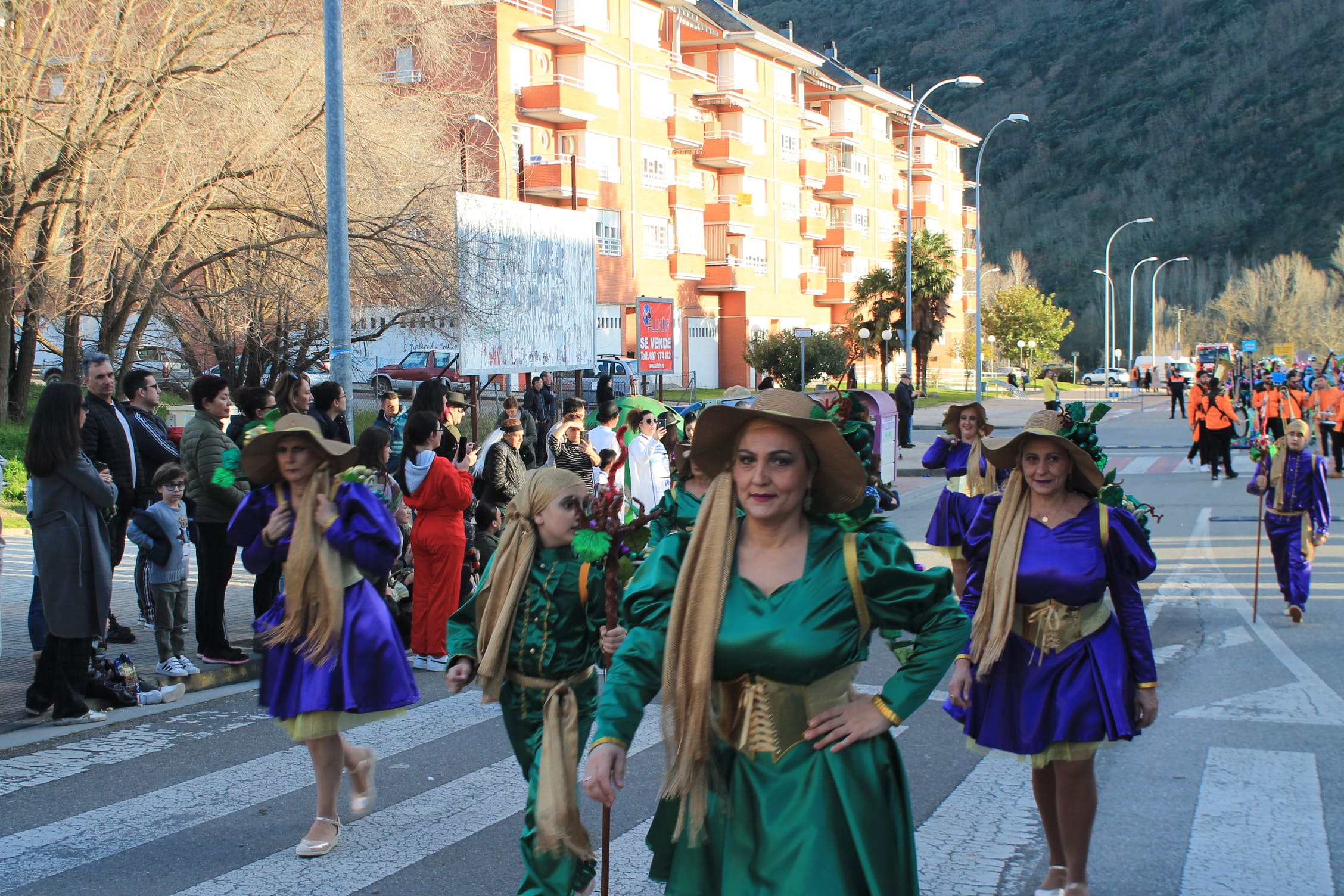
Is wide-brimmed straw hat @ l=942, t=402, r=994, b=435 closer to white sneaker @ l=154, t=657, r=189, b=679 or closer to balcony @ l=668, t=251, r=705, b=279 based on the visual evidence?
white sneaker @ l=154, t=657, r=189, b=679

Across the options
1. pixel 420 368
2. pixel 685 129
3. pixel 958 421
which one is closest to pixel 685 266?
pixel 685 129

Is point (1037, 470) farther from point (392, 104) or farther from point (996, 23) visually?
point (996, 23)

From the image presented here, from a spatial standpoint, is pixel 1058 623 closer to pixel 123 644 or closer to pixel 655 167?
pixel 123 644

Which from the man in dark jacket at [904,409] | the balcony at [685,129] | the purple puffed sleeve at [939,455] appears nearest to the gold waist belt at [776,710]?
the purple puffed sleeve at [939,455]

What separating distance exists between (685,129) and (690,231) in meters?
4.19

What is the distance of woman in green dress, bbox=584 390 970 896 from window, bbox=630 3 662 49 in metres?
47.2

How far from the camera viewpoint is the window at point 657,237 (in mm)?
49875

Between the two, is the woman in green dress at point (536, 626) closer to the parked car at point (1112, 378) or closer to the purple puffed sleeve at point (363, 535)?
the purple puffed sleeve at point (363, 535)

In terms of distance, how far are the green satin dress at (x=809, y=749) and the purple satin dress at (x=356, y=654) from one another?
2322 millimetres

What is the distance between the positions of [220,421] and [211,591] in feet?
4.16

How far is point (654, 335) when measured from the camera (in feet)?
87.1

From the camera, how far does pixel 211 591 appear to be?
8469mm

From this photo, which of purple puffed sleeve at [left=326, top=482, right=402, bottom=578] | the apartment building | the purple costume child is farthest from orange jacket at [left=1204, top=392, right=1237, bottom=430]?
purple puffed sleeve at [left=326, top=482, right=402, bottom=578]

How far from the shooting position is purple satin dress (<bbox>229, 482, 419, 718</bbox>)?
16.9 ft
